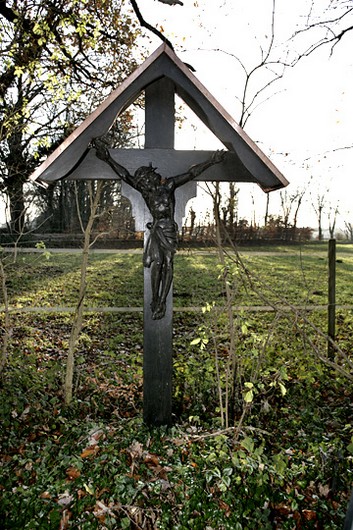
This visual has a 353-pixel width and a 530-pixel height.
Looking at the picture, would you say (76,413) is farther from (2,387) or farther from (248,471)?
(248,471)

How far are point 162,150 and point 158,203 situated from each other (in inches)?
18.8

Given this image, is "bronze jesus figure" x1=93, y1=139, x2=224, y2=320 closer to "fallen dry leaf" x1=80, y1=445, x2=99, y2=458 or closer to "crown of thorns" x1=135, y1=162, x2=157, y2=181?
"crown of thorns" x1=135, y1=162, x2=157, y2=181

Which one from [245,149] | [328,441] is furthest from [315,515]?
[245,149]

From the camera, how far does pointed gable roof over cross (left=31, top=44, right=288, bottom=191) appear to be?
3.09 meters

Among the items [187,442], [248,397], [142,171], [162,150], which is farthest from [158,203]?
[187,442]

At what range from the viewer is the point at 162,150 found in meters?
3.39

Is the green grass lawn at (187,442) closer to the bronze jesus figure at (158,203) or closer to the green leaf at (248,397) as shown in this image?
the green leaf at (248,397)

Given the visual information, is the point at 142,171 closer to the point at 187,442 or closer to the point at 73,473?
the point at 187,442

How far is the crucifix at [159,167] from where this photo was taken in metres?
3.12

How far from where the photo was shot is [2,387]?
445 centimetres

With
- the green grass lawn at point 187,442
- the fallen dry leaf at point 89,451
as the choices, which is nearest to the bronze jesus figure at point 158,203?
the green grass lawn at point 187,442

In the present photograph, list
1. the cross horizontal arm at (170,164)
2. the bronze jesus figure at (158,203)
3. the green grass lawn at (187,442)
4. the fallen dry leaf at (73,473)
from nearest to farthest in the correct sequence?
the green grass lawn at (187,442) → the fallen dry leaf at (73,473) → the bronze jesus figure at (158,203) → the cross horizontal arm at (170,164)

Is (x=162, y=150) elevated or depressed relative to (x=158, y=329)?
elevated

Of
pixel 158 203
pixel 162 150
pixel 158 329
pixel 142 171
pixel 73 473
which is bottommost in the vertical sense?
pixel 73 473
